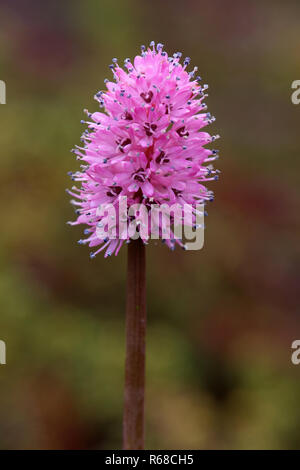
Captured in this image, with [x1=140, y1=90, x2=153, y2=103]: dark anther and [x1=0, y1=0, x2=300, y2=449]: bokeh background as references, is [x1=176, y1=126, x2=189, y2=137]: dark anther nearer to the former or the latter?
[x1=140, y1=90, x2=153, y2=103]: dark anther

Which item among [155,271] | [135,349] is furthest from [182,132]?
[155,271]

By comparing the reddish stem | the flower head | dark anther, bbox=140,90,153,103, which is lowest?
the reddish stem

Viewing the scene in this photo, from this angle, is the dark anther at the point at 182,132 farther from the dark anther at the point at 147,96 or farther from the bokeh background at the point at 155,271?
the bokeh background at the point at 155,271

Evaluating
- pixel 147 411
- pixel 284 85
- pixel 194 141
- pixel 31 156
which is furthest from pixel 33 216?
pixel 284 85

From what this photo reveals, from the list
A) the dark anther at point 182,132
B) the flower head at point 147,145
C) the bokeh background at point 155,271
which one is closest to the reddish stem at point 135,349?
the flower head at point 147,145

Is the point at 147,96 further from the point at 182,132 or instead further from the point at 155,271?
the point at 155,271

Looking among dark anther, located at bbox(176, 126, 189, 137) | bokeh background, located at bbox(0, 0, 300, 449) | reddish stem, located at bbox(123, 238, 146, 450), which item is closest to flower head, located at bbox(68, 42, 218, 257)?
dark anther, located at bbox(176, 126, 189, 137)
